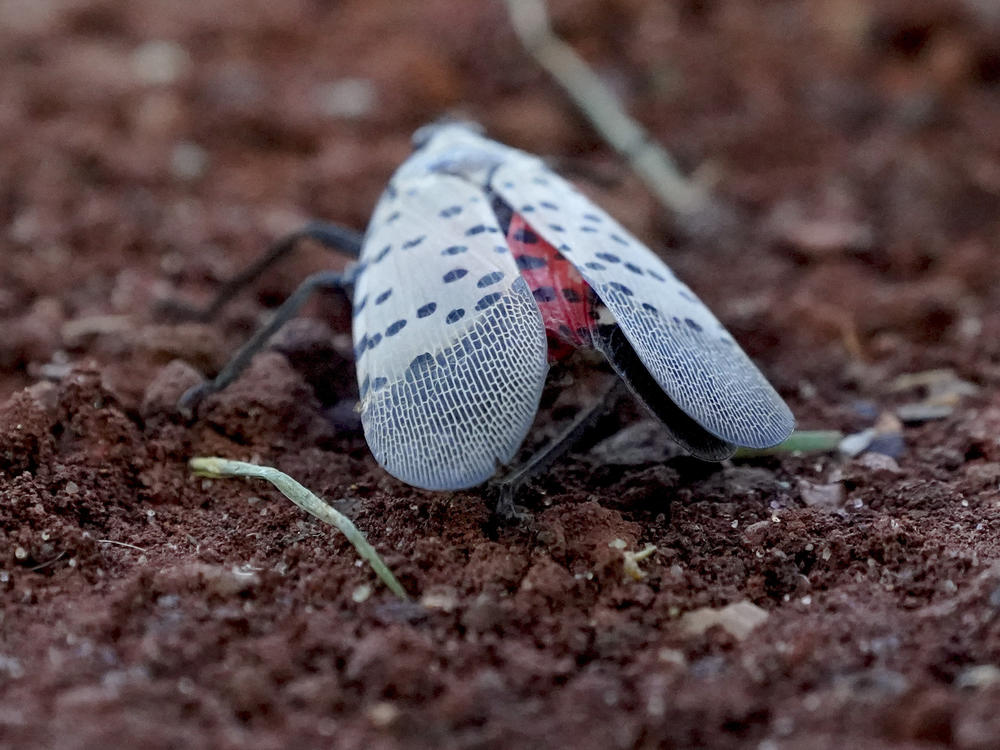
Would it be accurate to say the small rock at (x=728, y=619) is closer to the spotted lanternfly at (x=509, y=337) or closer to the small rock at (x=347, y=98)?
the spotted lanternfly at (x=509, y=337)

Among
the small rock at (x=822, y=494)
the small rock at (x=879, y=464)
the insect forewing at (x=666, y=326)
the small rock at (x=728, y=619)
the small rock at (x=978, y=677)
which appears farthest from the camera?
the small rock at (x=879, y=464)

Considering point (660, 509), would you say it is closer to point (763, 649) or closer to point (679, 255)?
point (763, 649)

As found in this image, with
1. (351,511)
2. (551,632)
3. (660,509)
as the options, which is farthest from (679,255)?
(551,632)

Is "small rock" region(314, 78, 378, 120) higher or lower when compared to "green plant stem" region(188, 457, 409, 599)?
higher

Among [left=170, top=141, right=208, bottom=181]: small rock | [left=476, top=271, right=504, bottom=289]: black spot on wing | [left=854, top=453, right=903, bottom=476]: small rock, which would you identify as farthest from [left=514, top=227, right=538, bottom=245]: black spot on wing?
[left=170, top=141, right=208, bottom=181]: small rock

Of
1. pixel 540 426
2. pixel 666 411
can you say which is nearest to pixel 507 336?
pixel 666 411

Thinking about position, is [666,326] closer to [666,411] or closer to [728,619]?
[666,411]

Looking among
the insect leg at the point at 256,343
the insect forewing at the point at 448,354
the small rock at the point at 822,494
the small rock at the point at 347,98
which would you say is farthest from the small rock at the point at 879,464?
the small rock at the point at 347,98

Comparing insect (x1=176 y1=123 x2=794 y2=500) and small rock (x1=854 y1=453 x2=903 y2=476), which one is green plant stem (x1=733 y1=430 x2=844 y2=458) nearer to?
small rock (x1=854 y1=453 x2=903 y2=476)
